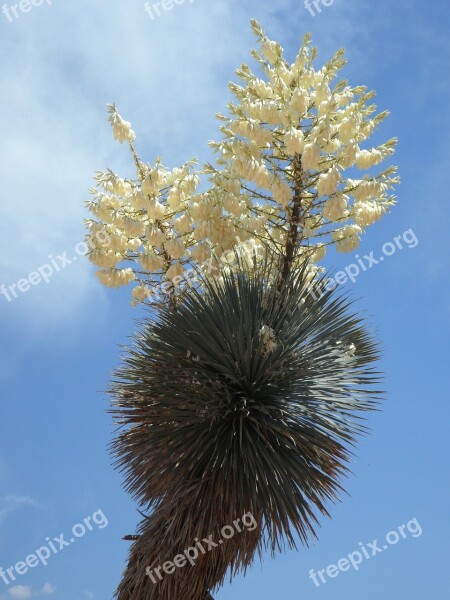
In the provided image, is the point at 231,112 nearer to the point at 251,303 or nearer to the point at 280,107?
the point at 280,107

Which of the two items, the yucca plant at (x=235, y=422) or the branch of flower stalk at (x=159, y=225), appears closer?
the yucca plant at (x=235, y=422)

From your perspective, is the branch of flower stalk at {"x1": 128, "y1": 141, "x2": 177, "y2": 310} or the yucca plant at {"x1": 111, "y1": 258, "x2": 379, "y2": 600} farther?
the branch of flower stalk at {"x1": 128, "y1": 141, "x2": 177, "y2": 310}

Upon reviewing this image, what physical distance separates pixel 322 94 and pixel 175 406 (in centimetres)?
323

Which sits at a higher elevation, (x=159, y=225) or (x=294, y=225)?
(x=159, y=225)

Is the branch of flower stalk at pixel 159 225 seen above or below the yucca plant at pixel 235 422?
above

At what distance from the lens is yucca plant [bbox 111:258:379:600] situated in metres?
6.53

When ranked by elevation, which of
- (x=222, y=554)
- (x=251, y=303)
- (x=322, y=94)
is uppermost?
(x=322, y=94)

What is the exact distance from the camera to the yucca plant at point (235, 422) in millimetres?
6527

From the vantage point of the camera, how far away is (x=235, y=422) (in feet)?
21.8

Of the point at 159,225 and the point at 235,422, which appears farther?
the point at 159,225

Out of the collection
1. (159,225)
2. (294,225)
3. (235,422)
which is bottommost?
(235,422)

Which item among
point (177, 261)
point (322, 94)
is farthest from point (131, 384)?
point (322, 94)

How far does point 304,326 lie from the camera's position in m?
7.02

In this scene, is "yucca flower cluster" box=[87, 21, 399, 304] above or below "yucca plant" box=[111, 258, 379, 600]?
above
